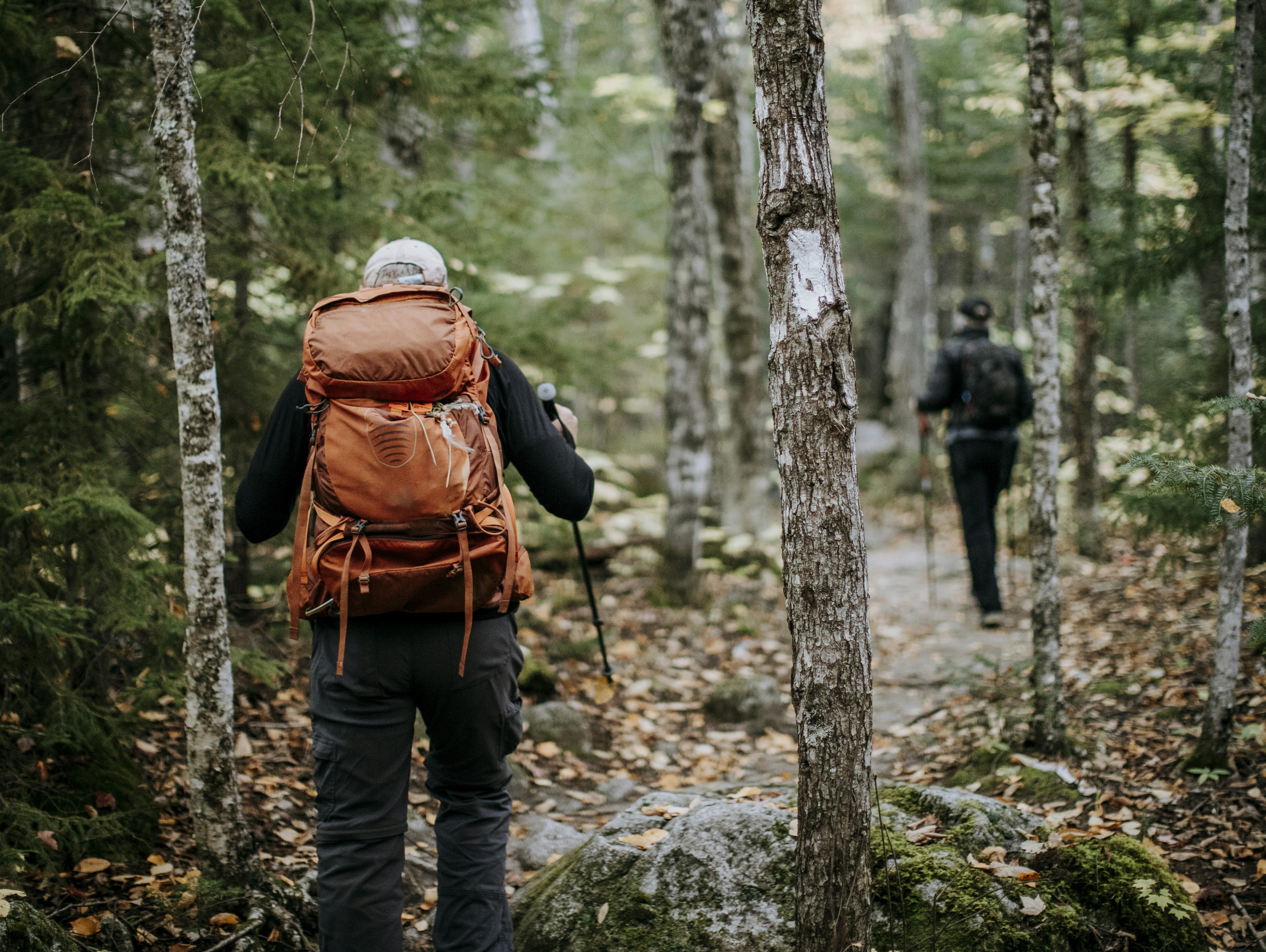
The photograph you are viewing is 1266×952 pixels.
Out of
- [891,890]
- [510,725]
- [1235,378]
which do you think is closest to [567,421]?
Result: [510,725]

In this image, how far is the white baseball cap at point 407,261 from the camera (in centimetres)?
288

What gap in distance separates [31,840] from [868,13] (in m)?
18.1

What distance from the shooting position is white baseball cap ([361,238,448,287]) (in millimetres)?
2883

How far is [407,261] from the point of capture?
2887 mm

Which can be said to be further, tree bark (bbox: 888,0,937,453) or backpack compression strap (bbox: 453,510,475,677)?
tree bark (bbox: 888,0,937,453)

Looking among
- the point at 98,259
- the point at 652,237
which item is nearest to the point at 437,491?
the point at 98,259

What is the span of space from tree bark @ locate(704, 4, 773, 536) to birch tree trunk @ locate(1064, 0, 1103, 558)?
343 centimetres

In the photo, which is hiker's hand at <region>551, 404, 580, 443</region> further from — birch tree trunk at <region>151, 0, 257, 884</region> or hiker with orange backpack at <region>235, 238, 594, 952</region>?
birch tree trunk at <region>151, 0, 257, 884</region>

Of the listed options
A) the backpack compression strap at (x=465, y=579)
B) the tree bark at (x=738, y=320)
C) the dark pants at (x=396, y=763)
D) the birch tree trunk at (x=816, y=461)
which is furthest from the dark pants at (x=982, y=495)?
the backpack compression strap at (x=465, y=579)

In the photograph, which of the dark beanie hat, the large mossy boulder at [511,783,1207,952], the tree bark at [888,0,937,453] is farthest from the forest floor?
the tree bark at [888,0,937,453]

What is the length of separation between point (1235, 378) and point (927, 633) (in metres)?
4.66

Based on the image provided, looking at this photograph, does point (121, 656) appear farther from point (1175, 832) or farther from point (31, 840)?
Answer: point (1175, 832)

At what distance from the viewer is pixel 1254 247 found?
5969 mm

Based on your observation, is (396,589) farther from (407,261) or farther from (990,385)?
(990,385)
